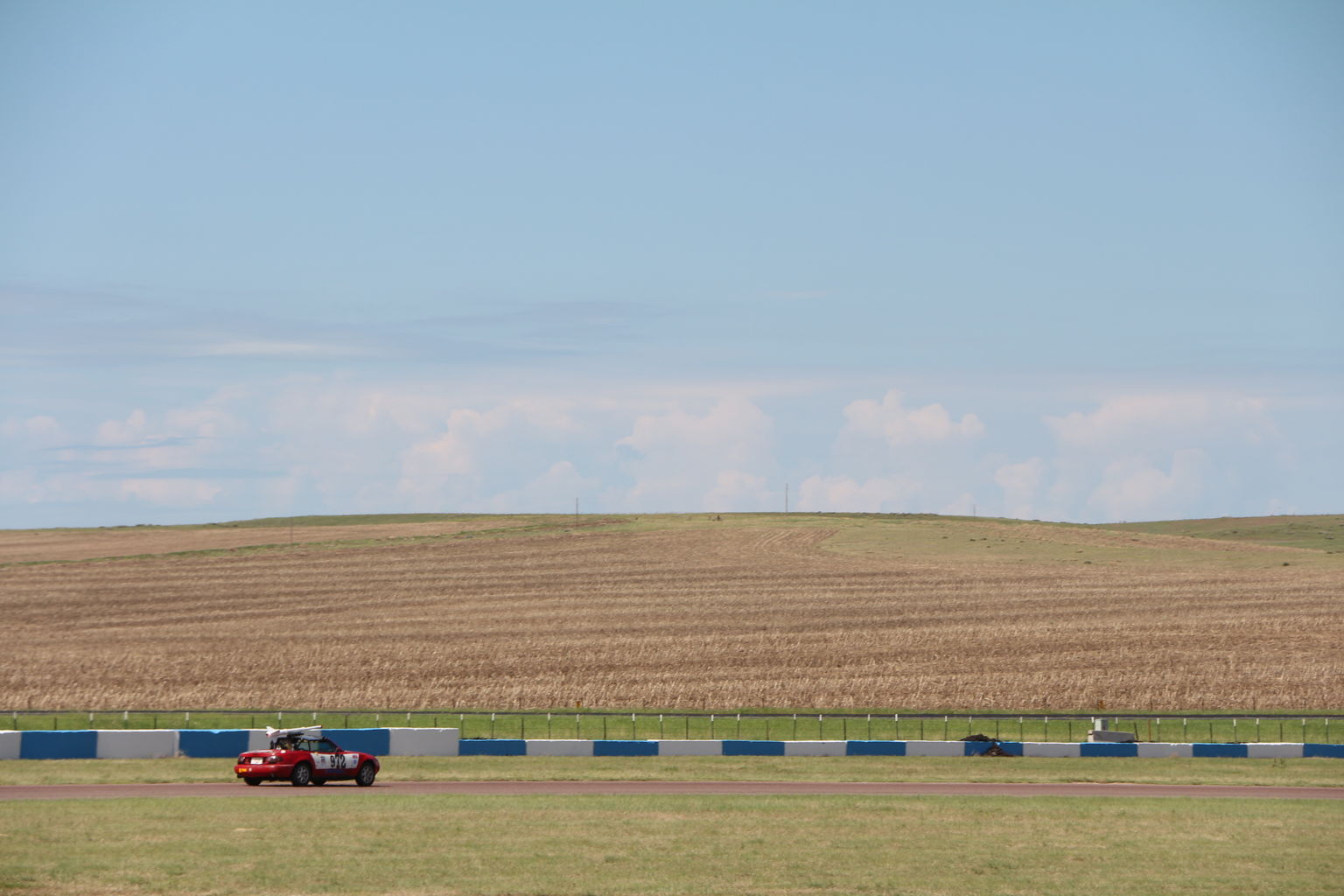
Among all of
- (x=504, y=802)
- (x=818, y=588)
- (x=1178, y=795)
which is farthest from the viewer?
(x=818, y=588)

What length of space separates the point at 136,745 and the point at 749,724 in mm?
22596

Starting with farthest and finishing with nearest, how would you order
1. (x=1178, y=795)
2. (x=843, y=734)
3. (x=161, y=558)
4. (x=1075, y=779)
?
(x=161, y=558), (x=843, y=734), (x=1075, y=779), (x=1178, y=795)

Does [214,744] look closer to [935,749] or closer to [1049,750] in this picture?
[935,749]

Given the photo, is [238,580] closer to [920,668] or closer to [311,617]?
[311,617]

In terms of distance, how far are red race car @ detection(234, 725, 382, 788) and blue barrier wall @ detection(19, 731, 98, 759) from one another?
29.3 ft

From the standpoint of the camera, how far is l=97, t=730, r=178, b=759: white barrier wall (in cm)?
4059

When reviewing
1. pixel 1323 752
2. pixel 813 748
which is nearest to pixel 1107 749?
pixel 1323 752

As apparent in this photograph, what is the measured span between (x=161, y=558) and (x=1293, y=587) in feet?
251

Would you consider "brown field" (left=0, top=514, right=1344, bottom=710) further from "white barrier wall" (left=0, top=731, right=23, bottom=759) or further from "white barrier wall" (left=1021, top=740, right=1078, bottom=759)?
"white barrier wall" (left=0, top=731, right=23, bottom=759)

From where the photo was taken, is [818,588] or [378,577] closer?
[818,588]

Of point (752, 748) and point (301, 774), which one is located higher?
point (301, 774)

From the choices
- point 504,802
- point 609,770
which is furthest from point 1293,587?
point 504,802

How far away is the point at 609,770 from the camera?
130 ft

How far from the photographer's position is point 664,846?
24.4m
